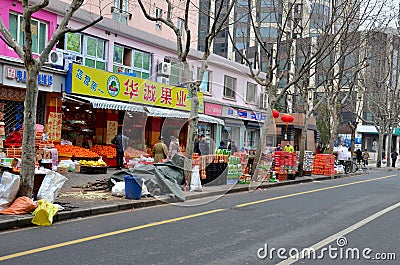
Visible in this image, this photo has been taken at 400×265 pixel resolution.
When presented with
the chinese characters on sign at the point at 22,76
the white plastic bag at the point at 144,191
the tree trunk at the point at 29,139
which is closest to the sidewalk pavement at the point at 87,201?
the white plastic bag at the point at 144,191

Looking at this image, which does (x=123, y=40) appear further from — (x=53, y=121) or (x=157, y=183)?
(x=157, y=183)

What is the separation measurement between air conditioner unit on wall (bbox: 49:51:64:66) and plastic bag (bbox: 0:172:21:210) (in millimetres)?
8033

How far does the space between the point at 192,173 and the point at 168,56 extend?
11.4 metres

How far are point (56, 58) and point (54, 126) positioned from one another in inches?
103

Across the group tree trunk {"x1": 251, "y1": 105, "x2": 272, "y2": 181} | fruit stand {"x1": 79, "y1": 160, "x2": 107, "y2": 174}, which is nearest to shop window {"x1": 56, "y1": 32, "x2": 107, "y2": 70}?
fruit stand {"x1": 79, "y1": 160, "x2": 107, "y2": 174}

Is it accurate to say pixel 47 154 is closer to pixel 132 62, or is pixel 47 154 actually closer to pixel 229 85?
pixel 132 62

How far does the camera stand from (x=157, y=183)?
1222cm

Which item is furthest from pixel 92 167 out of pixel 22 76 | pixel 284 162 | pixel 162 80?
pixel 284 162

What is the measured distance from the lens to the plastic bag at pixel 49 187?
31.9 ft

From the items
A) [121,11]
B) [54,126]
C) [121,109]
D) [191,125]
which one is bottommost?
[54,126]

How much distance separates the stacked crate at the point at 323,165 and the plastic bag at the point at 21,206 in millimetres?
18191

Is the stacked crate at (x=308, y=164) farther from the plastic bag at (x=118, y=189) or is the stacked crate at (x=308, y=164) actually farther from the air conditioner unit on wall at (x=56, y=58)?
the plastic bag at (x=118, y=189)

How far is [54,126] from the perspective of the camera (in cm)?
1717

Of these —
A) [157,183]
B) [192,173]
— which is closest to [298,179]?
[192,173]
